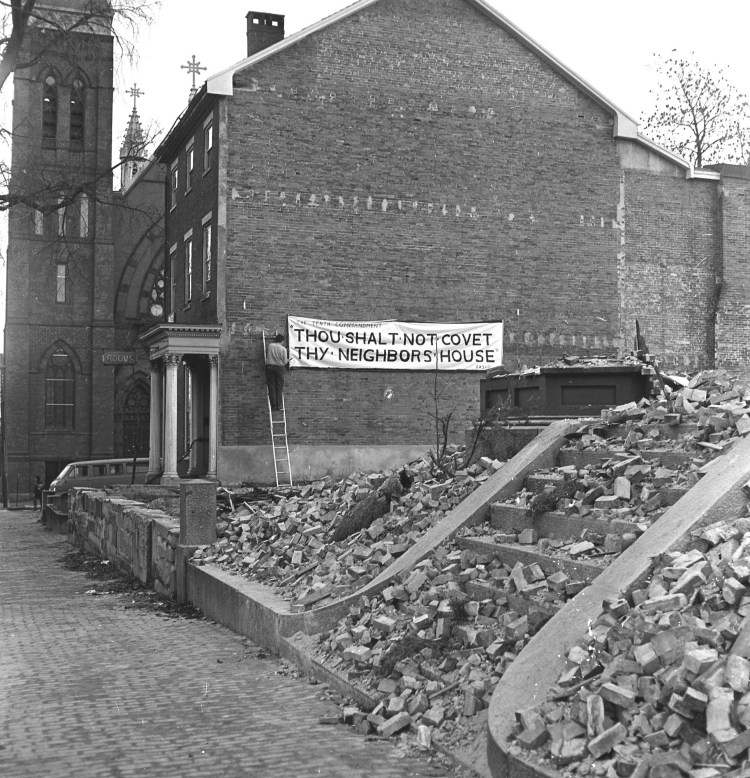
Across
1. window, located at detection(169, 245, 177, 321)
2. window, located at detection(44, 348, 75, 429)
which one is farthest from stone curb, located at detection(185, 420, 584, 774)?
window, located at detection(44, 348, 75, 429)

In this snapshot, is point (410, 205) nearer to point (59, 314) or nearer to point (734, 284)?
point (734, 284)

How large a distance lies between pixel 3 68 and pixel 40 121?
2810 cm

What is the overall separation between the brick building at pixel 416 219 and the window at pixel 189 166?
0.15 metres

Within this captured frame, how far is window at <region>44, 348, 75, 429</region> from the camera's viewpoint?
4741 cm

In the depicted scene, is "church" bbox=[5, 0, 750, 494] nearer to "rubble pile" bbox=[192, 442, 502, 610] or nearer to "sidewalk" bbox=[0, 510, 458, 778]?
"rubble pile" bbox=[192, 442, 502, 610]

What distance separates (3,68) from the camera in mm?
21391

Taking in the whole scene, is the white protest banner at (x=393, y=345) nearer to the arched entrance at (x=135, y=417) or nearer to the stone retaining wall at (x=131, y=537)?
the stone retaining wall at (x=131, y=537)

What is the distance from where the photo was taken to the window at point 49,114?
160ft

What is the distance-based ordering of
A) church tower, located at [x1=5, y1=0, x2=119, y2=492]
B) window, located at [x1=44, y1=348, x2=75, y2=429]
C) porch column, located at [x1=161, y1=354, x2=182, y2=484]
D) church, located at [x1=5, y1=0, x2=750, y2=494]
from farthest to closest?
window, located at [x1=44, y1=348, x2=75, y2=429], church tower, located at [x1=5, y1=0, x2=119, y2=492], porch column, located at [x1=161, y1=354, x2=182, y2=484], church, located at [x1=5, y1=0, x2=750, y2=494]

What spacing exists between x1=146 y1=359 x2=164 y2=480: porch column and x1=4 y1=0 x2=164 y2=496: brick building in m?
17.6

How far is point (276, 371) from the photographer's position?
77.4ft

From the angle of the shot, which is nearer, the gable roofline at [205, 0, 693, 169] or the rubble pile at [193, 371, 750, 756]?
the rubble pile at [193, 371, 750, 756]

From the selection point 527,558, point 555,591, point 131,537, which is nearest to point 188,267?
point 131,537

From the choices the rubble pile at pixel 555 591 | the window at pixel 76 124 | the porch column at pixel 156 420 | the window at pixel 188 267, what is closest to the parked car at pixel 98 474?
the porch column at pixel 156 420
